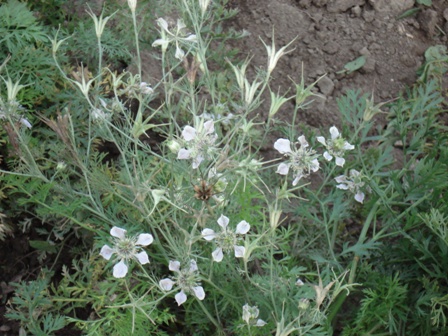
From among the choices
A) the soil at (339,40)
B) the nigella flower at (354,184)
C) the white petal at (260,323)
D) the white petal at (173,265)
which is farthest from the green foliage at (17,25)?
the white petal at (260,323)

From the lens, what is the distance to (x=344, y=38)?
351 centimetres

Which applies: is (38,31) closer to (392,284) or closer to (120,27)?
(120,27)

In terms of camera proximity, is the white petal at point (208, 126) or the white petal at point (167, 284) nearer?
the white petal at point (208, 126)

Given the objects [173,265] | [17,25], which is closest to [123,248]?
[173,265]

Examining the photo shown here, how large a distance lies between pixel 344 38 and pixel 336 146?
52.4 inches

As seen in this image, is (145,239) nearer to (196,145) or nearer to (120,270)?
(120,270)

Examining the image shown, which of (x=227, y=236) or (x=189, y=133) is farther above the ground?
(x=189, y=133)

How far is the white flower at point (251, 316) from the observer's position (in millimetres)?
2010

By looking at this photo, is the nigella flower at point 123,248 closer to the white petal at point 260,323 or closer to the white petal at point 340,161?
the white petal at point 260,323

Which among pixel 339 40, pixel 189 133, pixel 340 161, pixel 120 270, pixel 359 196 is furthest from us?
pixel 339 40

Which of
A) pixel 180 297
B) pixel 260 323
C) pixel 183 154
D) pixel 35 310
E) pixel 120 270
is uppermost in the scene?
pixel 183 154

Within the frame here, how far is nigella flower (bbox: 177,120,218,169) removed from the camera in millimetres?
1876

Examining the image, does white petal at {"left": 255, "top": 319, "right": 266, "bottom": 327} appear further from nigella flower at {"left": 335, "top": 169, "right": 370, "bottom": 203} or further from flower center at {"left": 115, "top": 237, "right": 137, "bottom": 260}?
nigella flower at {"left": 335, "top": 169, "right": 370, "bottom": 203}

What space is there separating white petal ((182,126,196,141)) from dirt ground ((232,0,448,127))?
153 centimetres
